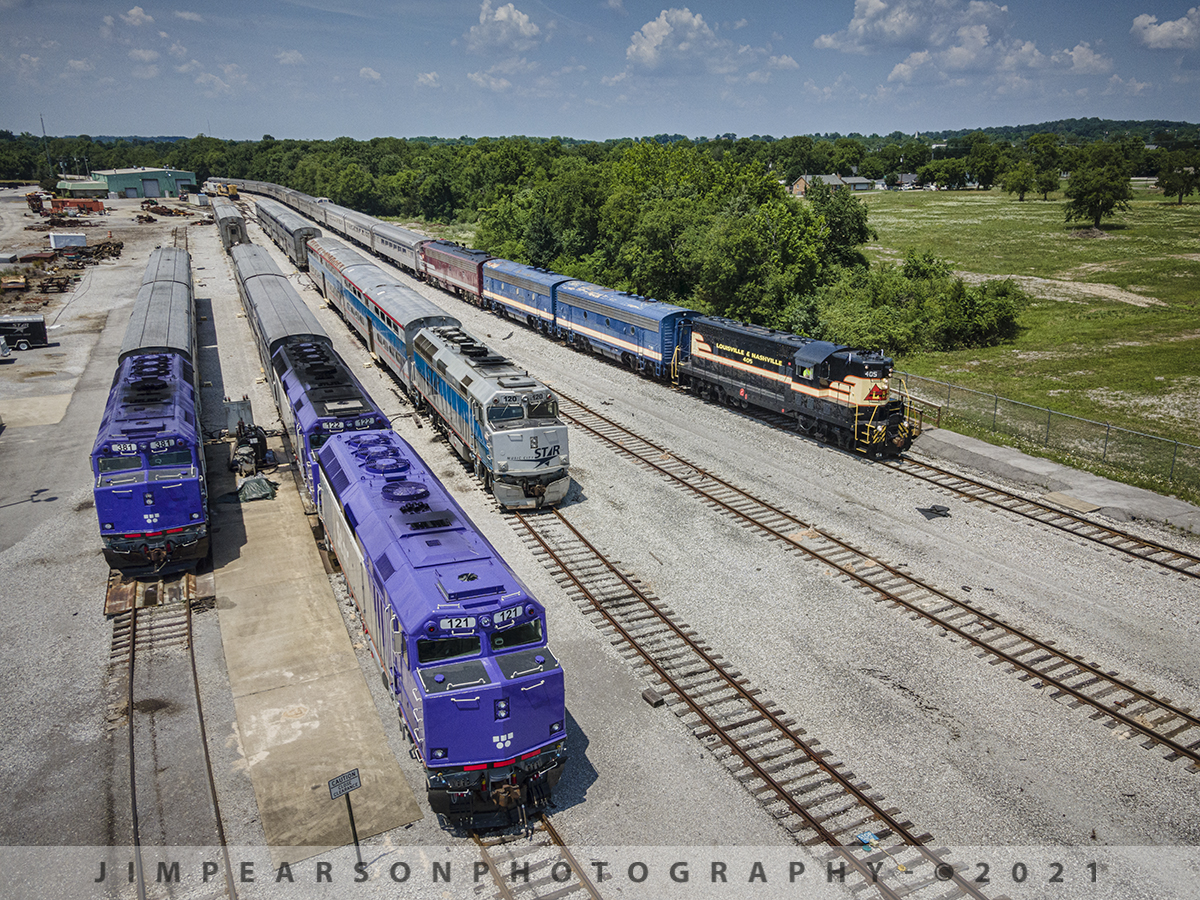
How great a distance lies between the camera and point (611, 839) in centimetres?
1328

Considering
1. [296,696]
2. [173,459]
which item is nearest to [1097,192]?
[173,459]

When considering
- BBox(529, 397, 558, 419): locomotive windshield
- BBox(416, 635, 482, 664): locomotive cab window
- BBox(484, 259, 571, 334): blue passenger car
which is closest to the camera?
BBox(416, 635, 482, 664): locomotive cab window

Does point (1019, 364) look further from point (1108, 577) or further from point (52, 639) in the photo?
point (52, 639)

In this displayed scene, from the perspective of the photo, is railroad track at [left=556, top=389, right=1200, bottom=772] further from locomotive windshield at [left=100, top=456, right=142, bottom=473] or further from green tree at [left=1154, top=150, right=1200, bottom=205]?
green tree at [left=1154, top=150, right=1200, bottom=205]

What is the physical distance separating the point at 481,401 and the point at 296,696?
1224 cm

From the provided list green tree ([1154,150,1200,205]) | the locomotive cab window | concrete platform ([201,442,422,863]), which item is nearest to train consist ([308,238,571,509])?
concrete platform ([201,442,422,863])

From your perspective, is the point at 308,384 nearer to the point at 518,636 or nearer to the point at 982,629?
the point at 518,636

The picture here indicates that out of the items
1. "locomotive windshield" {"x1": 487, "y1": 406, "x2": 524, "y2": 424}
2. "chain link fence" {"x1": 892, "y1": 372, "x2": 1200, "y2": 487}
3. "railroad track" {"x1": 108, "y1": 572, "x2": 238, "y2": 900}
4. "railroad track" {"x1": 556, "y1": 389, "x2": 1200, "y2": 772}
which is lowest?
"railroad track" {"x1": 108, "y1": 572, "x2": 238, "y2": 900}

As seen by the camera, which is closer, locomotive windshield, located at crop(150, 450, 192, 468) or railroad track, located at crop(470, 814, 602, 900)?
railroad track, located at crop(470, 814, 602, 900)

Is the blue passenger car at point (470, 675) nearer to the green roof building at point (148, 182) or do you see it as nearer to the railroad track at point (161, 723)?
the railroad track at point (161, 723)

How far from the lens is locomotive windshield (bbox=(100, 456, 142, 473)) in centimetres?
2067

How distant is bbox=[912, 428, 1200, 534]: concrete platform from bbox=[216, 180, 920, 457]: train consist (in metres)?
1.61

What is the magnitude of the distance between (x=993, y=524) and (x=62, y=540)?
30624mm

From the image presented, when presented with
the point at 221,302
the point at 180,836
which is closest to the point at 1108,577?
the point at 180,836
